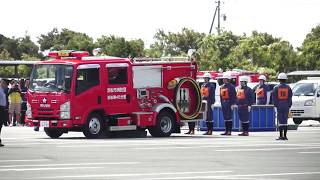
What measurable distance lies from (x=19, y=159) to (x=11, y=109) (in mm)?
19225

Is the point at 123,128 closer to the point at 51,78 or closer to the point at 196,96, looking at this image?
the point at 51,78

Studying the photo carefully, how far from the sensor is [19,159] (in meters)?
21.9

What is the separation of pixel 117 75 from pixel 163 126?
2.13m

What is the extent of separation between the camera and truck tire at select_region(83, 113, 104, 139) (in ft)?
101

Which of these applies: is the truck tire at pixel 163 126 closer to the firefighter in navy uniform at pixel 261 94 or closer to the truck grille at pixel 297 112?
the firefighter in navy uniform at pixel 261 94

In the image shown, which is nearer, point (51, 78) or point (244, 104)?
point (51, 78)

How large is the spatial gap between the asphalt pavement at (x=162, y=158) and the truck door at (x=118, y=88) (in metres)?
1.51

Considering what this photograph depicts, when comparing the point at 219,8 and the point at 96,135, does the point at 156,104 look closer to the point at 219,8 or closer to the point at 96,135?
the point at 96,135

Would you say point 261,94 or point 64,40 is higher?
point 64,40

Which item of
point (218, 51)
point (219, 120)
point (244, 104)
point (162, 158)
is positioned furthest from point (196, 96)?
point (218, 51)

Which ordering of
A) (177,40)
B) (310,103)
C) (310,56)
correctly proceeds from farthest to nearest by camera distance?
1. (177,40)
2. (310,56)
3. (310,103)

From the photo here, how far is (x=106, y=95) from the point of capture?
31.0 meters

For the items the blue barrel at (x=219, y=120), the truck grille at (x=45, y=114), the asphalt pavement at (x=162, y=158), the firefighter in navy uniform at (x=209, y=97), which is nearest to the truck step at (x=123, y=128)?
the asphalt pavement at (x=162, y=158)

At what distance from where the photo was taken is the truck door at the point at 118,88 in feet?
102
